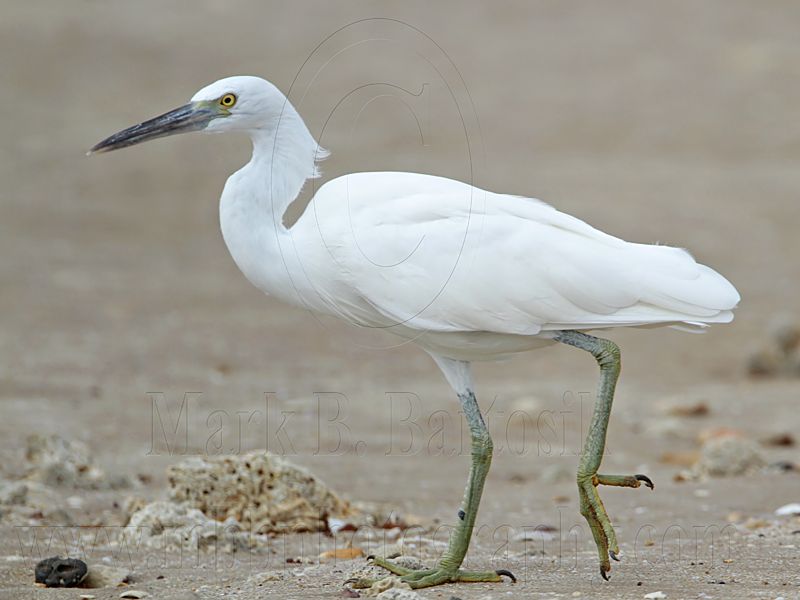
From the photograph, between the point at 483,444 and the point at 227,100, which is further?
the point at 227,100

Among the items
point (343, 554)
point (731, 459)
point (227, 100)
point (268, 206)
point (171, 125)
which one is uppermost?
point (227, 100)

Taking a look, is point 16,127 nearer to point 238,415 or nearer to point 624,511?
point 238,415

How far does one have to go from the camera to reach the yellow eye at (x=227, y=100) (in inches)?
207

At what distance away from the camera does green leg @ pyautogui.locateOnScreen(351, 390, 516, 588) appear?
192 inches

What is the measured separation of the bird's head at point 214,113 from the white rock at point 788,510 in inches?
131

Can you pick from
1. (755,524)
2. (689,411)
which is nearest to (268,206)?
(755,524)

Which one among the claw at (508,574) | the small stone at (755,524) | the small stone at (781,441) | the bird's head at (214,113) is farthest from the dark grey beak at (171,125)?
the small stone at (781,441)

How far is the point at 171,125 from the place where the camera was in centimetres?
525

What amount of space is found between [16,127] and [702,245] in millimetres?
10226

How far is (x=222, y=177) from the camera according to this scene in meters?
17.1

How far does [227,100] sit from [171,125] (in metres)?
0.26

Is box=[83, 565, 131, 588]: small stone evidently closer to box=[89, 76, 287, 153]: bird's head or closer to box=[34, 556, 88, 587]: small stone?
box=[34, 556, 88, 587]: small stone

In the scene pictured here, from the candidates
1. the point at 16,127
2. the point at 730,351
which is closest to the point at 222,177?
the point at 16,127

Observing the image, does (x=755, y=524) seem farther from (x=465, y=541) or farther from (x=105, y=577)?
(x=105, y=577)
